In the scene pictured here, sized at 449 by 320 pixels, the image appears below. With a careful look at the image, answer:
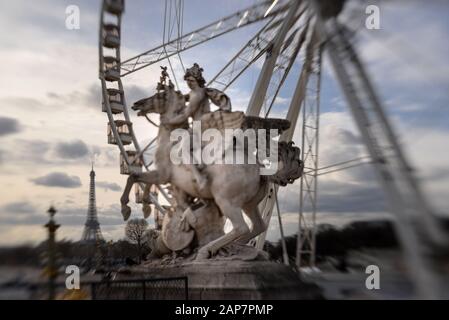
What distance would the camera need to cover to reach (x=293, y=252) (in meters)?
19.4

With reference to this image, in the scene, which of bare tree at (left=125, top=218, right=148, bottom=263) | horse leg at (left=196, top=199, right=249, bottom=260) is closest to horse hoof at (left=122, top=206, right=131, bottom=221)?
horse leg at (left=196, top=199, right=249, bottom=260)

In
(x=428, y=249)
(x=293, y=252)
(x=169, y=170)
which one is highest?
(x=169, y=170)

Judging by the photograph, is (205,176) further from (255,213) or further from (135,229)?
(135,229)

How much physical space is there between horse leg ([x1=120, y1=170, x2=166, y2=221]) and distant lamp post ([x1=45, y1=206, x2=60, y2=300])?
3.77ft

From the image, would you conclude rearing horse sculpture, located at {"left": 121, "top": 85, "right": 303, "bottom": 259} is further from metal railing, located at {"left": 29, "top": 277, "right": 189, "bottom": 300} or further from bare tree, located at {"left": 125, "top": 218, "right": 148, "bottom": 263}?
bare tree, located at {"left": 125, "top": 218, "right": 148, "bottom": 263}

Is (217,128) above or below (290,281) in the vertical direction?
above

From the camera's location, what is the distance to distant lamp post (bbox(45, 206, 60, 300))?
9102 mm

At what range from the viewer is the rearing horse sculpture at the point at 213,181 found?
9.54 m

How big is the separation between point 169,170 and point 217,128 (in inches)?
42.1

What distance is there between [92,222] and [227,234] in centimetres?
742

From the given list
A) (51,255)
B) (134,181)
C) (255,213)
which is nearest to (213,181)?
(255,213)

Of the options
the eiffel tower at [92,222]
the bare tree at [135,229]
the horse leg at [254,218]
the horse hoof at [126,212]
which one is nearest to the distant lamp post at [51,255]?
the horse hoof at [126,212]
